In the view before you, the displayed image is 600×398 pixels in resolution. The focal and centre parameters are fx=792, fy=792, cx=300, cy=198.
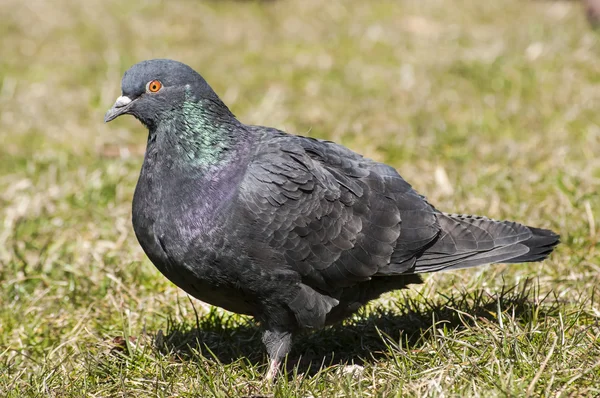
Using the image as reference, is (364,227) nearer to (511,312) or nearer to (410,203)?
(410,203)

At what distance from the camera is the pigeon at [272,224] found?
3943mm

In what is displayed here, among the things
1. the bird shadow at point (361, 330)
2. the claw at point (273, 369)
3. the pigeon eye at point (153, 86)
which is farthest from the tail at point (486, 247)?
the pigeon eye at point (153, 86)

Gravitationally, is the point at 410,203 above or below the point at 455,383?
above

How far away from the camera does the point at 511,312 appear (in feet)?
14.8

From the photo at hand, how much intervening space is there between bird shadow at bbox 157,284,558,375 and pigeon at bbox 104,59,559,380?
256mm

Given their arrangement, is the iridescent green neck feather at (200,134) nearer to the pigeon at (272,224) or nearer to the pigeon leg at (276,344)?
the pigeon at (272,224)

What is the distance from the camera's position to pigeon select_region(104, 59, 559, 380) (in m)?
3.94

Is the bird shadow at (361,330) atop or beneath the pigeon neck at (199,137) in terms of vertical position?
beneath

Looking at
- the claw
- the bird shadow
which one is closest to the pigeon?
the claw

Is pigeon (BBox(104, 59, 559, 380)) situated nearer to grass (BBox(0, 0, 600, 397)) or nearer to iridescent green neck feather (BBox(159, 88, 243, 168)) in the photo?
iridescent green neck feather (BBox(159, 88, 243, 168))

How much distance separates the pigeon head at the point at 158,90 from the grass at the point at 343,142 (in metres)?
1.23

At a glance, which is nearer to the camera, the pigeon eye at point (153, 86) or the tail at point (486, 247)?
the pigeon eye at point (153, 86)

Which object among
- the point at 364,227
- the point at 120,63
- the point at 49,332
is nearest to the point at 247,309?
the point at 364,227

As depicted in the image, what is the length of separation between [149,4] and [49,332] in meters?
6.73
